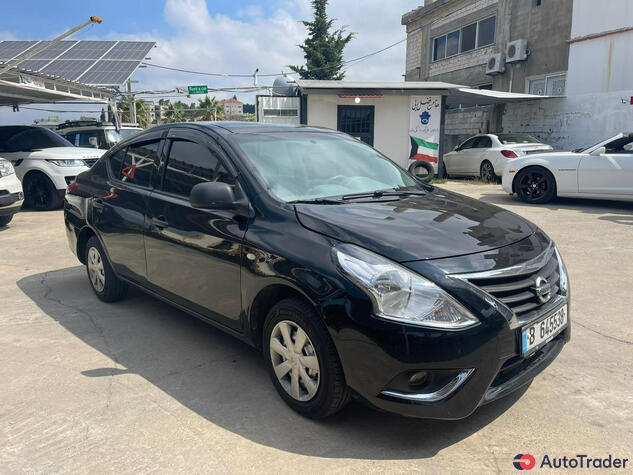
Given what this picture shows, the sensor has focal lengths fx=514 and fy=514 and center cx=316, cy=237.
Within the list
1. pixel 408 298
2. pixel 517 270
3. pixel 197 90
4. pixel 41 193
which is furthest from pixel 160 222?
pixel 197 90

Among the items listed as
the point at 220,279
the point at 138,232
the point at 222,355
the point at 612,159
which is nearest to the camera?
Result: the point at 220,279

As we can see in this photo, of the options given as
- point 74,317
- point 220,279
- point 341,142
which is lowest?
point 74,317

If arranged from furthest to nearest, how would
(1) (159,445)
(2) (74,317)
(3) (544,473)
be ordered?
(2) (74,317) → (1) (159,445) → (3) (544,473)

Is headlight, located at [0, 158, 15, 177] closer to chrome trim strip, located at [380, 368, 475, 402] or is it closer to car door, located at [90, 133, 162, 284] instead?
car door, located at [90, 133, 162, 284]

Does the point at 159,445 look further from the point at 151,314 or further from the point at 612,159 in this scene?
the point at 612,159

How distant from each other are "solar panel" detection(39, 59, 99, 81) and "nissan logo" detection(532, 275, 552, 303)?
45.8ft

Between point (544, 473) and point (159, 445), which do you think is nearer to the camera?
point (544, 473)

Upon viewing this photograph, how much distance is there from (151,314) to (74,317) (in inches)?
25.6

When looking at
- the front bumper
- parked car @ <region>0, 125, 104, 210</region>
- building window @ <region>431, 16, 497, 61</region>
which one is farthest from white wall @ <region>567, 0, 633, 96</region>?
the front bumper

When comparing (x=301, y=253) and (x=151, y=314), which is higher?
(x=301, y=253)

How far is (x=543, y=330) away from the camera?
2.65 metres

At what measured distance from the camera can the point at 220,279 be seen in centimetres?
326

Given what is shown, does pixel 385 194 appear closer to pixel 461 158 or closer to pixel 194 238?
pixel 194 238

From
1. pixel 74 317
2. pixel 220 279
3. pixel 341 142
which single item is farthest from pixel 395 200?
pixel 74 317
